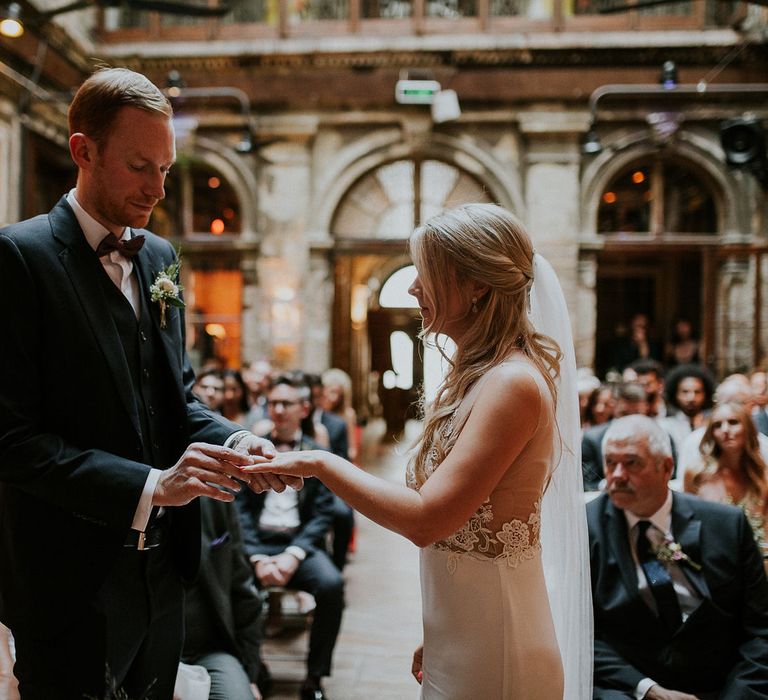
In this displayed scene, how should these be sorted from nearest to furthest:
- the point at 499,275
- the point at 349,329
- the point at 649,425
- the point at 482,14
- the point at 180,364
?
the point at 499,275 < the point at 180,364 < the point at 649,425 < the point at 482,14 < the point at 349,329

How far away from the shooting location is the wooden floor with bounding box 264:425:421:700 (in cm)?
427

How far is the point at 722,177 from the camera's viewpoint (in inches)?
414

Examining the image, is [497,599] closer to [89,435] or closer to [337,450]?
[89,435]

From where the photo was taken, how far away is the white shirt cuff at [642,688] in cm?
256

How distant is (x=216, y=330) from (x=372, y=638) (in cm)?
712

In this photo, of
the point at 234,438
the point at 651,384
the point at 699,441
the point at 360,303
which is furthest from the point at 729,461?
the point at 360,303

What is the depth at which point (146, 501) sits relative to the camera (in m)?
1.67

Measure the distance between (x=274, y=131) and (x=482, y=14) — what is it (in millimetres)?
3317

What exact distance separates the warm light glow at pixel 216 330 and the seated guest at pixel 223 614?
8.20 m

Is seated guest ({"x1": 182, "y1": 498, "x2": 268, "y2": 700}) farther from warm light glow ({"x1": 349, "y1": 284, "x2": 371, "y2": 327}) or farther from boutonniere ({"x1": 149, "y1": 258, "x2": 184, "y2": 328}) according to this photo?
warm light glow ({"x1": 349, "y1": 284, "x2": 371, "y2": 327})

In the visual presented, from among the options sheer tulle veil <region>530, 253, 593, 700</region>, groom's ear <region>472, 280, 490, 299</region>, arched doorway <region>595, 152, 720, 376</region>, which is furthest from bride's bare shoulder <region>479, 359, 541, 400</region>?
arched doorway <region>595, 152, 720, 376</region>

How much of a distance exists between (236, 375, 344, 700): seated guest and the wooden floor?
0.99 ft

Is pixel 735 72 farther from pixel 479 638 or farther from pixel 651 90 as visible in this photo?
pixel 479 638

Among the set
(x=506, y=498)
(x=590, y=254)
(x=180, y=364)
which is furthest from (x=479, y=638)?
(x=590, y=254)
